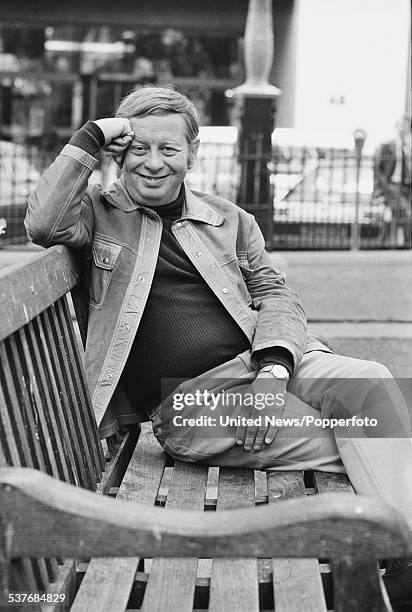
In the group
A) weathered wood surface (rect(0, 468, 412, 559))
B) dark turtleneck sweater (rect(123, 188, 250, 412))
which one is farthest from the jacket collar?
weathered wood surface (rect(0, 468, 412, 559))

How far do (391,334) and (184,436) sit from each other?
3520 mm

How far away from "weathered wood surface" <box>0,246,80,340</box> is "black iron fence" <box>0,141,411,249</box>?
5.55m

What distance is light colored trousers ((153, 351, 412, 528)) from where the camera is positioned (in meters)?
2.89

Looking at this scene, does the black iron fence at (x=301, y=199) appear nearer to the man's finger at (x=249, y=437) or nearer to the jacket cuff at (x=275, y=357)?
the jacket cuff at (x=275, y=357)

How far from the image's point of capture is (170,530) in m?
1.73

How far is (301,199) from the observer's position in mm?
8930

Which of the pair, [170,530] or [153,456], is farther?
[153,456]

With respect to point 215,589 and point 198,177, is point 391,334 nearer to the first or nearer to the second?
point 198,177

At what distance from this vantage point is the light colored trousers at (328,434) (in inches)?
114

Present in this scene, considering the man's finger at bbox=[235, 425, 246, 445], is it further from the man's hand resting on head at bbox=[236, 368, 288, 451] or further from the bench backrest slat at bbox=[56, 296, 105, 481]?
the bench backrest slat at bbox=[56, 296, 105, 481]

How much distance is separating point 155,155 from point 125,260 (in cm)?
33

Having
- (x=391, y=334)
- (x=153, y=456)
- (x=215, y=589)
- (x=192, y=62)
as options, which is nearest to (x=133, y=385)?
(x=153, y=456)

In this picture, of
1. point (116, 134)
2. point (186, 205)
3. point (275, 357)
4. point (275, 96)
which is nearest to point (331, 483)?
point (275, 357)

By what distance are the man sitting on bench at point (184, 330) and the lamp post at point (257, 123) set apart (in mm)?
4950
